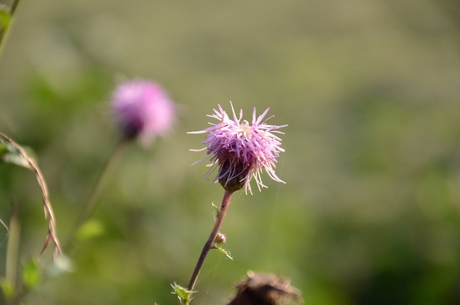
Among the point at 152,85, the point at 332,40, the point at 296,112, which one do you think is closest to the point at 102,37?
the point at 152,85

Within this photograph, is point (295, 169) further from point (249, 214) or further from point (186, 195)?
point (186, 195)

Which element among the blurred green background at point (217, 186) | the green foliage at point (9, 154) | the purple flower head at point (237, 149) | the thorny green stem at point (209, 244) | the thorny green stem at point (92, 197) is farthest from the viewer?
the blurred green background at point (217, 186)

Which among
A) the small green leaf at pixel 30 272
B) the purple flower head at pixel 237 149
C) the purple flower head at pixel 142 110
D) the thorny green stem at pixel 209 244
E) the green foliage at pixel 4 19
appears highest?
the purple flower head at pixel 142 110

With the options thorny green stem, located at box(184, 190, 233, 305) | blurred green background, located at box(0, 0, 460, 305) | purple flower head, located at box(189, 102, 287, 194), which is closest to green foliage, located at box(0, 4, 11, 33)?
purple flower head, located at box(189, 102, 287, 194)

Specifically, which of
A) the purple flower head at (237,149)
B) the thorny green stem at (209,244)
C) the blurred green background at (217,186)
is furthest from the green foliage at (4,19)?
the blurred green background at (217,186)

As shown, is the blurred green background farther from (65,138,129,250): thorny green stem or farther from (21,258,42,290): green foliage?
(21,258,42,290): green foliage

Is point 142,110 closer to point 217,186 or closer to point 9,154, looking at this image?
point 9,154

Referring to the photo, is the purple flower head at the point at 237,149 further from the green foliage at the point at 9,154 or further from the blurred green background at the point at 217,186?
the green foliage at the point at 9,154
